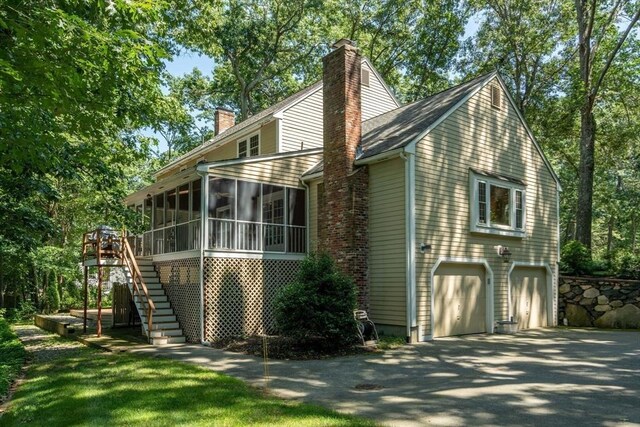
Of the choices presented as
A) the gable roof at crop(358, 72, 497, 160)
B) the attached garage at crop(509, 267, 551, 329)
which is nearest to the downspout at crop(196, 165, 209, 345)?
the gable roof at crop(358, 72, 497, 160)

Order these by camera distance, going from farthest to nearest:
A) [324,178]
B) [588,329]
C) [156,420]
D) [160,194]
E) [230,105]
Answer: [230,105] < [160,194] < [588,329] < [324,178] < [156,420]

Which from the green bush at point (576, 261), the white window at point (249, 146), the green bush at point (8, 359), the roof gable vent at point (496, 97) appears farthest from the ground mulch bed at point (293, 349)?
the green bush at point (576, 261)

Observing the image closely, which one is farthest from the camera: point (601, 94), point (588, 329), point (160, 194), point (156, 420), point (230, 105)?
point (230, 105)

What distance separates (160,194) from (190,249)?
163 inches

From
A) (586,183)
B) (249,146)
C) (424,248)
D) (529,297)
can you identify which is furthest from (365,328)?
(586,183)

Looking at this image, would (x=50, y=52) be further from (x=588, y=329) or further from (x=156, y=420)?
(x=588, y=329)

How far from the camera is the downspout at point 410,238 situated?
11.8 metres

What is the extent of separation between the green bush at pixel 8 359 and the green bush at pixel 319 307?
499 centimetres

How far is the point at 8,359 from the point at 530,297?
47.7 feet

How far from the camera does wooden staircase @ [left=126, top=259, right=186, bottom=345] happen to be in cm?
1240

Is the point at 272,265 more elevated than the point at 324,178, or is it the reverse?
the point at 324,178

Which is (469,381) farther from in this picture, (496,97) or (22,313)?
(22,313)

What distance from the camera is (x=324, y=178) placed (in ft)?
43.9

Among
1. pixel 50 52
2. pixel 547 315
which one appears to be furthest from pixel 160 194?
pixel 547 315
